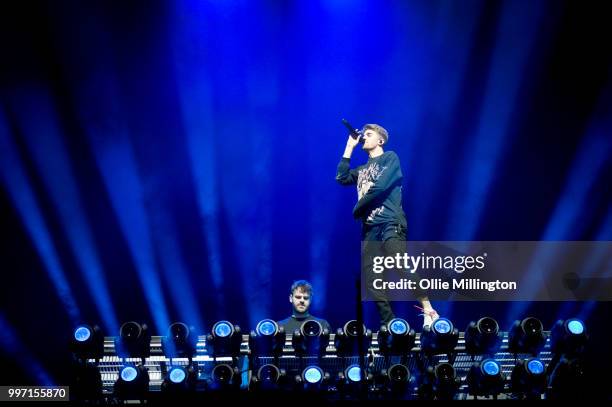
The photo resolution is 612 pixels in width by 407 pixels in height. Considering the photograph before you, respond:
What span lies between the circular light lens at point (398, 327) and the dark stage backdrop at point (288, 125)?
1705 millimetres

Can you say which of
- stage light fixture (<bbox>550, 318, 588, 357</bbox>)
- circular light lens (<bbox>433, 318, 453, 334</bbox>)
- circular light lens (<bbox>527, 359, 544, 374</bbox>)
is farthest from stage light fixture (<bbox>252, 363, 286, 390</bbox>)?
stage light fixture (<bbox>550, 318, 588, 357</bbox>)

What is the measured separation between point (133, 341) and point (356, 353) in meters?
1.49

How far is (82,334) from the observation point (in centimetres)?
457

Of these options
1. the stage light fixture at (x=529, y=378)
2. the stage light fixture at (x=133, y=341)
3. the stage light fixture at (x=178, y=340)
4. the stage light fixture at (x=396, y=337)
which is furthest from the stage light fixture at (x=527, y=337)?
the stage light fixture at (x=133, y=341)

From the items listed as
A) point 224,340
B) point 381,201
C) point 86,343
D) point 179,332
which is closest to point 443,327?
point 381,201

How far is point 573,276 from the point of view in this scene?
5.69 m

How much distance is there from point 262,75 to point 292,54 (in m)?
0.34

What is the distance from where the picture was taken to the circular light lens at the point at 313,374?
4492 millimetres

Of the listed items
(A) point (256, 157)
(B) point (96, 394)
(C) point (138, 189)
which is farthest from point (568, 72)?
(B) point (96, 394)

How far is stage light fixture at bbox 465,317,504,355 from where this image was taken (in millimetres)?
4590

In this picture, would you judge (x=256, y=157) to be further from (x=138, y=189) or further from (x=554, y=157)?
(x=554, y=157)

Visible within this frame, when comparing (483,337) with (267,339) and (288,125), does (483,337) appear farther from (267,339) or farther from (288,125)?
(288,125)

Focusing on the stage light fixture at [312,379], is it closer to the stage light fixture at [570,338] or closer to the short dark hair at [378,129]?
the stage light fixture at [570,338]

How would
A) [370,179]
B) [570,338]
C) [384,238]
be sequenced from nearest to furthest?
[570,338] < [384,238] < [370,179]
